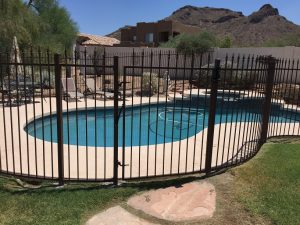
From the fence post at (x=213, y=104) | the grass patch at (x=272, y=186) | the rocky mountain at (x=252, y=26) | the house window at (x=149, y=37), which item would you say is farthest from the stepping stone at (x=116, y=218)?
the rocky mountain at (x=252, y=26)

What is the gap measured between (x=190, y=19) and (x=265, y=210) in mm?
105102

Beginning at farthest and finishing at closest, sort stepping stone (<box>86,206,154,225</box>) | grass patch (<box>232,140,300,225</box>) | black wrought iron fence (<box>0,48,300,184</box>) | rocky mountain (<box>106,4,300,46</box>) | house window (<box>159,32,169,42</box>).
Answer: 1. rocky mountain (<box>106,4,300,46</box>)
2. house window (<box>159,32,169,42</box>)
3. black wrought iron fence (<box>0,48,300,184</box>)
4. grass patch (<box>232,140,300,225</box>)
5. stepping stone (<box>86,206,154,225</box>)

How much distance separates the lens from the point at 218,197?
409 cm

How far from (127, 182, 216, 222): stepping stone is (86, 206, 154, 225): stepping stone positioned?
187 millimetres

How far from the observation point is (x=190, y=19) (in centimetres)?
10350

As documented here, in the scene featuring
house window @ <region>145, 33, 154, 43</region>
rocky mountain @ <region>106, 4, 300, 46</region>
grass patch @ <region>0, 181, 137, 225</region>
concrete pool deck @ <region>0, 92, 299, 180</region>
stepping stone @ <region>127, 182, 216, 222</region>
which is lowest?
concrete pool deck @ <region>0, 92, 299, 180</region>

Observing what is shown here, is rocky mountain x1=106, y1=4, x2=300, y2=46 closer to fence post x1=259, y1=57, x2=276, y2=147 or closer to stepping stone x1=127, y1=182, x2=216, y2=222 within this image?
fence post x1=259, y1=57, x2=276, y2=147

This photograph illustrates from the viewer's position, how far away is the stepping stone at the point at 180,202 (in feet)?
12.1

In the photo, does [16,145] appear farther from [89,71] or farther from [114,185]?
[89,71]

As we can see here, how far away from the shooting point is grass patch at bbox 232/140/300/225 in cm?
371

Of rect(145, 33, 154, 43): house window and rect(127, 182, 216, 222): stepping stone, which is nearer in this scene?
rect(127, 182, 216, 222): stepping stone

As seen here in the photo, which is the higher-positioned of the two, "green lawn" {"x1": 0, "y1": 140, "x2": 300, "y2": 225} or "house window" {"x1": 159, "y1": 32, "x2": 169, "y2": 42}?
"house window" {"x1": 159, "y1": 32, "x2": 169, "y2": 42}

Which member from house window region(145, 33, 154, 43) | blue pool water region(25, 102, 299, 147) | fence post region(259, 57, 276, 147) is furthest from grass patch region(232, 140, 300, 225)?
house window region(145, 33, 154, 43)

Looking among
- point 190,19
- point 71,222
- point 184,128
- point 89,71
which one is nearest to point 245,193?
point 71,222
